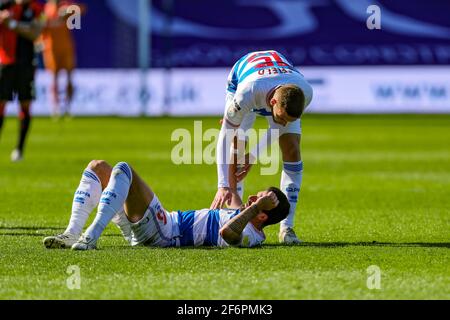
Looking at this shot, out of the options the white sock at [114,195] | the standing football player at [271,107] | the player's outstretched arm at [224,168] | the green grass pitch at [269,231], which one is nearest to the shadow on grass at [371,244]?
the green grass pitch at [269,231]

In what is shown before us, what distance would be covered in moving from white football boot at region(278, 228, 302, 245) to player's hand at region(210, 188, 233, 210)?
2.03ft

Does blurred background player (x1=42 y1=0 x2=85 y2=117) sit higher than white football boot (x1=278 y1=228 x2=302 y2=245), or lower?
higher

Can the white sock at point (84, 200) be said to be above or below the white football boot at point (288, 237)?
above

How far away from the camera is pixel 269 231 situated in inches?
385

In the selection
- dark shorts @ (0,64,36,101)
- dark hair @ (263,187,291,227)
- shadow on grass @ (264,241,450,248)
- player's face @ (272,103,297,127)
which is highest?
dark shorts @ (0,64,36,101)

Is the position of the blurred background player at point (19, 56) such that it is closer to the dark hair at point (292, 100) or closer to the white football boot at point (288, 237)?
the white football boot at point (288, 237)

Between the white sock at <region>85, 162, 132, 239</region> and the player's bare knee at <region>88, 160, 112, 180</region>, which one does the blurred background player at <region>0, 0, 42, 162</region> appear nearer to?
the player's bare knee at <region>88, 160, 112, 180</region>

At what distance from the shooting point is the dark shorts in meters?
16.9

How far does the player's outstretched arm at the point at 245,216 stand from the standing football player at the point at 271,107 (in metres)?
0.48

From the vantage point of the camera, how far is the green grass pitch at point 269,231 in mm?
6781

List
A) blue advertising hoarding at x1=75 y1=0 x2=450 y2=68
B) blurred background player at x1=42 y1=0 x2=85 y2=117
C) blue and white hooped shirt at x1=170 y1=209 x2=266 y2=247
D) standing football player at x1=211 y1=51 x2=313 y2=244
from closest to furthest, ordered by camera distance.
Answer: standing football player at x1=211 y1=51 x2=313 y2=244, blue and white hooped shirt at x1=170 y1=209 x2=266 y2=247, blurred background player at x1=42 y1=0 x2=85 y2=117, blue advertising hoarding at x1=75 y1=0 x2=450 y2=68

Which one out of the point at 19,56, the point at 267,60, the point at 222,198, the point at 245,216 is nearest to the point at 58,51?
the point at 19,56

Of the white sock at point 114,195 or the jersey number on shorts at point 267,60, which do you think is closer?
the white sock at point 114,195

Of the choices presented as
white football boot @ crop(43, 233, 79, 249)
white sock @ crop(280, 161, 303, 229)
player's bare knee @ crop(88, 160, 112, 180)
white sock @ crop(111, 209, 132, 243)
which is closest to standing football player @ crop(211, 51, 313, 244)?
white sock @ crop(280, 161, 303, 229)
